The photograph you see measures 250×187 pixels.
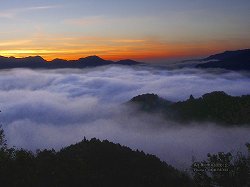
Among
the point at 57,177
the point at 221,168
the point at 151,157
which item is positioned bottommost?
the point at 151,157

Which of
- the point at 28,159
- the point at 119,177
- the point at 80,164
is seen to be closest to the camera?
the point at 28,159

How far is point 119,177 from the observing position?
103188mm

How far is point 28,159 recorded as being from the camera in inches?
3100

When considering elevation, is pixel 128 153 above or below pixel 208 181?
below

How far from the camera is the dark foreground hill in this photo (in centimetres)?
7125

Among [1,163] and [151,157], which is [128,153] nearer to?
[151,157]

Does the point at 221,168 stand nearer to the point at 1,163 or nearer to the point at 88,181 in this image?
the point at 88,181

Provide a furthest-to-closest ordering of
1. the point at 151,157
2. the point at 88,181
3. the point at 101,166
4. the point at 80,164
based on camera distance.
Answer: the point at 151,157, the point at 101,166, the point at 80,164, the point at 88,181

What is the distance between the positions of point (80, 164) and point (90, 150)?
34609mm

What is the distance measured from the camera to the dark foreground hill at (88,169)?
2805 inches

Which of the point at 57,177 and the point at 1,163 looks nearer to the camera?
the point at 1,163

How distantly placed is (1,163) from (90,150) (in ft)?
203

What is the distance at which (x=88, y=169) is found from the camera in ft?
332

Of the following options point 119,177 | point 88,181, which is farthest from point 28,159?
point 119,177
